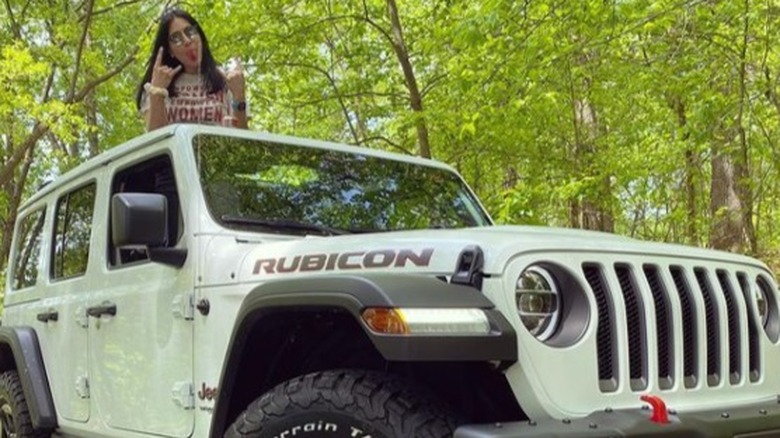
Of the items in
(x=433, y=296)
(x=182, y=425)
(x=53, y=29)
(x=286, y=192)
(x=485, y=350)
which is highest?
(x=53, y=29)

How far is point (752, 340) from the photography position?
2.93 meters

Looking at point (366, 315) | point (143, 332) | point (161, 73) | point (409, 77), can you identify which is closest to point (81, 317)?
point (143, 332)

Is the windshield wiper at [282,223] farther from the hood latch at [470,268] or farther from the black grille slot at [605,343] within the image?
the black grille slot at [605,343]

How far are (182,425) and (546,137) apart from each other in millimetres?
9115

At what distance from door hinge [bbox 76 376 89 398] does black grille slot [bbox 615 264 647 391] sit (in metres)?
2.68

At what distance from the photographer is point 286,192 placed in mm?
3537

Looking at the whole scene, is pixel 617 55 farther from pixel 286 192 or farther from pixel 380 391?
pixel 380 391

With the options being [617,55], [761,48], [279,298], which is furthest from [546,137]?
[279,298]

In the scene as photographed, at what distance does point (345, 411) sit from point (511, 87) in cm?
579

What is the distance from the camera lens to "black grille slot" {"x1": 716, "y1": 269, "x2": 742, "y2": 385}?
9.18 feet

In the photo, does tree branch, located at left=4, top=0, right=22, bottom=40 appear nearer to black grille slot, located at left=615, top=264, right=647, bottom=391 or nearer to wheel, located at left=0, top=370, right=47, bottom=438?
wheel, located at left=0, top=370, right=47, bottom=438

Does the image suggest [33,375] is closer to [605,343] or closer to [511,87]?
[605,343]

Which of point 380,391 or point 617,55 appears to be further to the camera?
point 617,55

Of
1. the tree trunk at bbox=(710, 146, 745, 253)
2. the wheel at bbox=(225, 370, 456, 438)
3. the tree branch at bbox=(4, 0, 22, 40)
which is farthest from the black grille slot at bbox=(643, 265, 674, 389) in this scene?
the tree branch at bbox=(4, 0, 22, 40)
